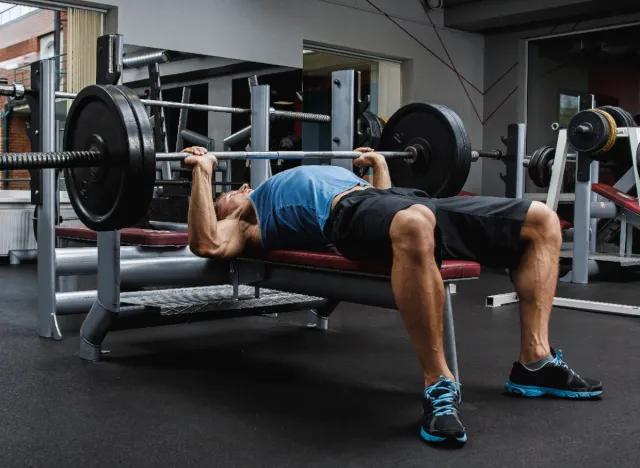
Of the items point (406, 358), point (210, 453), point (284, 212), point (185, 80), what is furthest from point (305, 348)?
point (185, 80)

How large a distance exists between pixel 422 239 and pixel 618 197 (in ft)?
12.3

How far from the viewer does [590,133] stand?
4.10 m

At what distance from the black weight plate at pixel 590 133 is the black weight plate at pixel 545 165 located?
67 centimetres

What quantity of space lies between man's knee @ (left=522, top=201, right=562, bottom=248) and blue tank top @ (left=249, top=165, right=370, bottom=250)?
52 cm

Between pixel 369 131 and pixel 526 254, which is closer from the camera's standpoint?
pixel 526 254

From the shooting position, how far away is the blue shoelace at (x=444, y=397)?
1.72 meters

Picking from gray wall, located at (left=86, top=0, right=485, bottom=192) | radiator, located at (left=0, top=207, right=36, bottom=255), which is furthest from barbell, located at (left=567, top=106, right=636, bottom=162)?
radiator, located at (left=0, top=207, right=36, bottom=255)

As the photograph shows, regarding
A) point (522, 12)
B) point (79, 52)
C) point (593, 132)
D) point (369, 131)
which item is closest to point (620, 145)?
point (593, 132)

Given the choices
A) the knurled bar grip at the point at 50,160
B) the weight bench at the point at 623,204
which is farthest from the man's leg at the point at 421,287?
the weight bench at the point at 623,204

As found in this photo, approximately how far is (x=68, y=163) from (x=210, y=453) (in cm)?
81

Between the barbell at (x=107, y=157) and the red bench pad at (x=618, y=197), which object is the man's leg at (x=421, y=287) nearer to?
the barbell at (x=107, y=157)

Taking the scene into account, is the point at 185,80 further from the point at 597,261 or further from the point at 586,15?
the point at 586,15

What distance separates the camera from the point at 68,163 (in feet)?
6.07

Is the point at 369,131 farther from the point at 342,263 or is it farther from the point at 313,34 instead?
the point at 313,34
